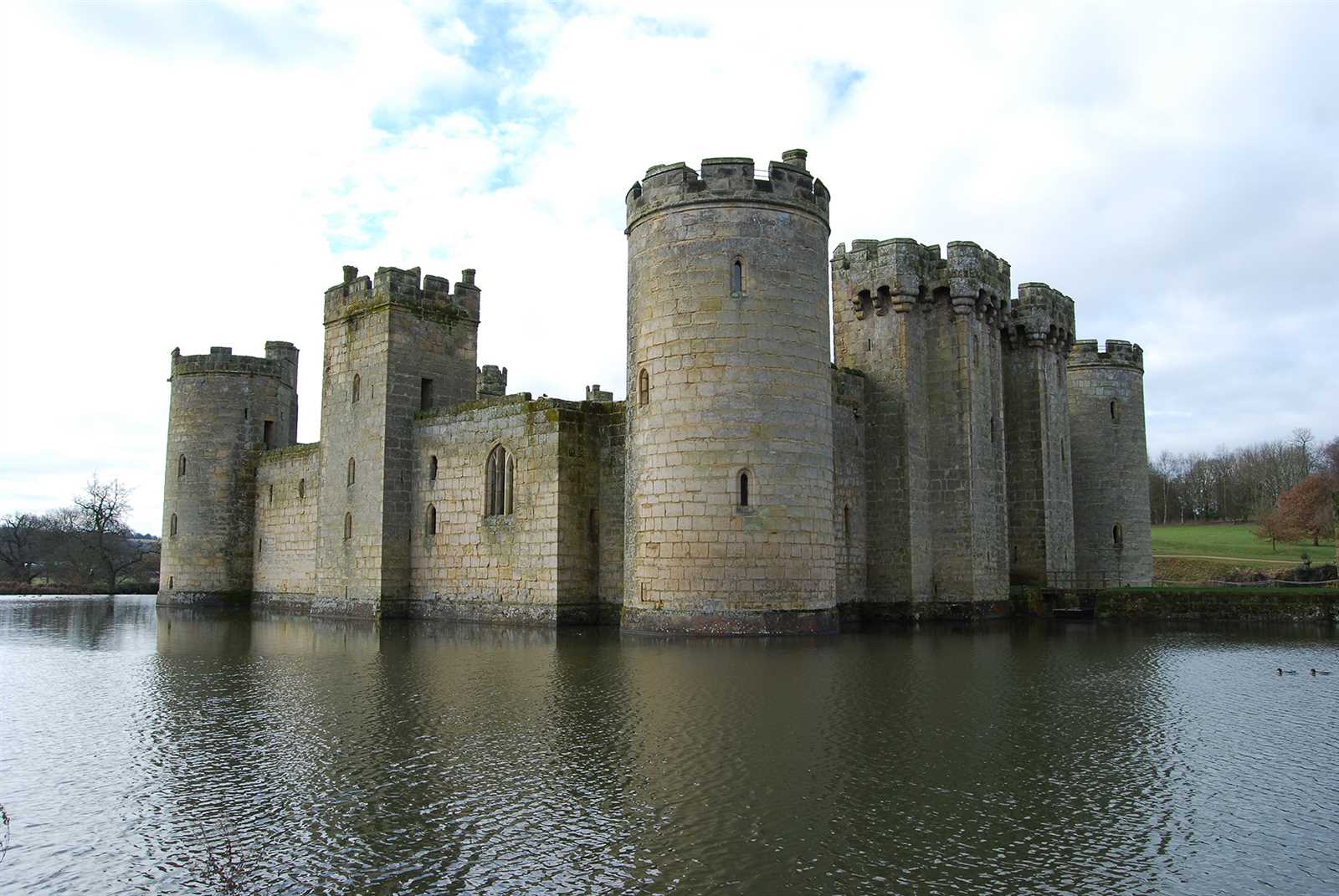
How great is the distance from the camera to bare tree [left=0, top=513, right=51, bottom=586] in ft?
213

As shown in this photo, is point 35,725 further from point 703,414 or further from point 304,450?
point 304,450

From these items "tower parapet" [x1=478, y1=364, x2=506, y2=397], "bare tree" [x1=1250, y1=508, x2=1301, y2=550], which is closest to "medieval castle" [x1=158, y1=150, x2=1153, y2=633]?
"tower parapet" [x1=478, y1=364, x2=506, y2=397]

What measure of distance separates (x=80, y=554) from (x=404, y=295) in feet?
126

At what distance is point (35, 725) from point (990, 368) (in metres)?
23.7

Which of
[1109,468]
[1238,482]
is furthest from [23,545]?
[1238,482]

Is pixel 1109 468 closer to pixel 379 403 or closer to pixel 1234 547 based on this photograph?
pixel 379 403

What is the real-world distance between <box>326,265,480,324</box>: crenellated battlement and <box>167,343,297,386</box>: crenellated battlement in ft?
27.0

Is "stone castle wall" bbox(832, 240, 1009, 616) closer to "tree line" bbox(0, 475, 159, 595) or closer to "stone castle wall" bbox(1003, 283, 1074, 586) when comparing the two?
"stone castle wall" bbox(1003, 283, 1074, 586)

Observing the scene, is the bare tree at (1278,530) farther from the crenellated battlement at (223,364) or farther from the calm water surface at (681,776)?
the crenellated battlement at (223,364)

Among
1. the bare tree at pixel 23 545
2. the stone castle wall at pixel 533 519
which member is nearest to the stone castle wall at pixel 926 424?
the stone castle wall at pixel 533 519

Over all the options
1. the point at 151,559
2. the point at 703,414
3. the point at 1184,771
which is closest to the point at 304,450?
the point at 703,414

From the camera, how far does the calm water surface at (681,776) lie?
21.9ft

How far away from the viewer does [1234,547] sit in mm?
60219

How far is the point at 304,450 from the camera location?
35.6 metres
